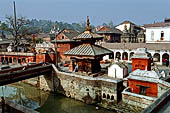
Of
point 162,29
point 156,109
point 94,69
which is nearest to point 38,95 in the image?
point 94,69

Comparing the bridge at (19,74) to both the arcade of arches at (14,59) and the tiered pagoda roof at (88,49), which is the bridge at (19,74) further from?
the arcade of arches at (14,59)

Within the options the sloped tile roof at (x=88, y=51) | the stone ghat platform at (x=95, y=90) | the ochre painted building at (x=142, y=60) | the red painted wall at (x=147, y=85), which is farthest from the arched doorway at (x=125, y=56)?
the red painted wall at (x=147, y=85)

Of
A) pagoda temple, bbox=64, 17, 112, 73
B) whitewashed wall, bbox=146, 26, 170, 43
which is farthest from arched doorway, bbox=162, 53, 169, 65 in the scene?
pagoda temple, bbox=64, 17, 112, 73

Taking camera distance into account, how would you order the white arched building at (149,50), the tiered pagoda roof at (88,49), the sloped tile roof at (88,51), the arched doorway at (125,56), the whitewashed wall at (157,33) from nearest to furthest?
the sloped tile roof at (88,51)
the tiered pagoda roof at (88,49)
the white arched building at (149,50)
the arched doorway at (125,56)
the whitewashed wall at (157,33)

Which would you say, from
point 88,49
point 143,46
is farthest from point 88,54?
point 143,46

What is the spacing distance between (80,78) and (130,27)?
45249 mm

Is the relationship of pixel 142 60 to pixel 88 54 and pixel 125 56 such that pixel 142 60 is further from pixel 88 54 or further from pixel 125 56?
pixel 125 56

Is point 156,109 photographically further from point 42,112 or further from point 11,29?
point 11,29

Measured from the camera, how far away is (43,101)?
63.8 feet

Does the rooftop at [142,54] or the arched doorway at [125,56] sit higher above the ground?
the rooftop at [142,54]

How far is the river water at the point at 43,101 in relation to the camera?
1695 centimetres

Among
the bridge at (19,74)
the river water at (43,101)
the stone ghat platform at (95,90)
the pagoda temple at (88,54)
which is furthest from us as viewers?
the pagoda temple at (88,54)

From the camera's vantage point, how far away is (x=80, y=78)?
18469 mm

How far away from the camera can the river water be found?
55.6ft
